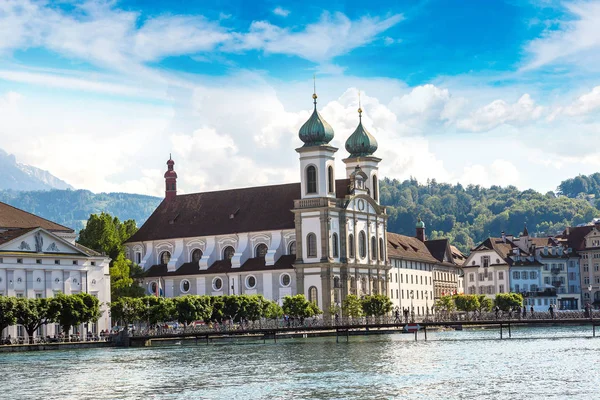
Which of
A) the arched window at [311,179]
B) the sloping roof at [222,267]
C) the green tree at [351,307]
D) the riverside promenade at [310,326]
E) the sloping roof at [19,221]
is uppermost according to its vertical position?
the arched window at [311,179]

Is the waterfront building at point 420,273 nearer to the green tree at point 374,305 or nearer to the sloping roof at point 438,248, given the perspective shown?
the sloping roof at point 438,248

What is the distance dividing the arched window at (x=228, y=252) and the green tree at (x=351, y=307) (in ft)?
60.5

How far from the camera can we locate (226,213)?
15400cm

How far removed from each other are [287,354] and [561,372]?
→ 88.4ft

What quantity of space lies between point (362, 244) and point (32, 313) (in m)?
53.7

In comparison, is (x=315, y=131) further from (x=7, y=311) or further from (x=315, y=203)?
(x=7, y=311)

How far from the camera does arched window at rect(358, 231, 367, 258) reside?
5817 inches

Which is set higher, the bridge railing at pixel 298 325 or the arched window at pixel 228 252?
the arched window at pixel 228 252

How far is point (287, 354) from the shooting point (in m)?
92.5

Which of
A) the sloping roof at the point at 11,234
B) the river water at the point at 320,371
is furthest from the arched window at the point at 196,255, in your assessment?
the river water at the point at 320,371

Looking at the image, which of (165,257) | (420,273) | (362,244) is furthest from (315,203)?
(420,273)

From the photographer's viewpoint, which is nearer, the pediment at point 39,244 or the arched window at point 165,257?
the pediment at point 39,244

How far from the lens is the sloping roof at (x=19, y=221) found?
391 feet

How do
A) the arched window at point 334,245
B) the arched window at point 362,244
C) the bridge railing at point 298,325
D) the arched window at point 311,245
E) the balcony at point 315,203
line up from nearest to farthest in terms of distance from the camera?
the bridge railing at point 298,325
the balcony at point 315,203
the arched window at point 311,245
the arched window at point 334,245
the arched window at point 362,244
